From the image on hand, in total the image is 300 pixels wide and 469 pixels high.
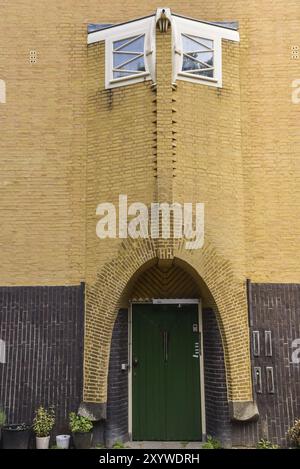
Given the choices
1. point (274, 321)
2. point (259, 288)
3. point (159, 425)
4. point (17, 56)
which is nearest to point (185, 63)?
point (17, 56)

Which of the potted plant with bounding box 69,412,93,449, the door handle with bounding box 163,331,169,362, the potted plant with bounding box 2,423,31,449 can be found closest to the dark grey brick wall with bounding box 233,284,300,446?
the door handle with bounding box 163,331,169,362

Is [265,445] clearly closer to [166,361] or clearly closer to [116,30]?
[166,361]

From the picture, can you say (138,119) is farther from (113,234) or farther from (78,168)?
(113,234)

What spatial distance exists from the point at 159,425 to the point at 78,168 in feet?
16.7

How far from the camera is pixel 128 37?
30.2 feet

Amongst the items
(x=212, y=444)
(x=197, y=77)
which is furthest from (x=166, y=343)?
(x=197, y=77)

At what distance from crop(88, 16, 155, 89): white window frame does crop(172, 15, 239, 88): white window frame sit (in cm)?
43

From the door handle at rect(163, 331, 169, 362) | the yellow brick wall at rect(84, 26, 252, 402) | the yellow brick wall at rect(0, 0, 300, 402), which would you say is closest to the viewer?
the yellow brick wall at rect(84, 26, 252, 402)

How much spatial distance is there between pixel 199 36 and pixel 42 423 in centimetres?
762

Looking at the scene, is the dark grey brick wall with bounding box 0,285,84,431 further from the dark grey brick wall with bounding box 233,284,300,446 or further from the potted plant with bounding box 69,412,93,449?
the dark grey brick wall with bounding box 233,284,300,446

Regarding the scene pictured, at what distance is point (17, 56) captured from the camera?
977 centimetres

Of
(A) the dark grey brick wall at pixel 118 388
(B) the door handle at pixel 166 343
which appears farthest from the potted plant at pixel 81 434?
(B) the door handle at pixel 166 343

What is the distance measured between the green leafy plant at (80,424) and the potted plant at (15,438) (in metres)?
0.80

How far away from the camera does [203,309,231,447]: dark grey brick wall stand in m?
8.53
